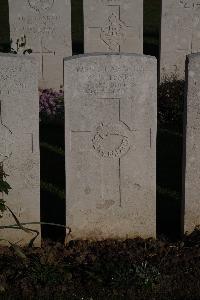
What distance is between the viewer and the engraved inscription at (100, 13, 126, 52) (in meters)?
10.1

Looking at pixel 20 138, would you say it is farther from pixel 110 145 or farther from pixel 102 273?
pixel 102 273

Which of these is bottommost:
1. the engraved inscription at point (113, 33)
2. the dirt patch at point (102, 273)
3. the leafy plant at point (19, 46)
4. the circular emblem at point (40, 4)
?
the dirt patch at point (102, 273)

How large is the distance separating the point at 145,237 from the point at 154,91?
1305mm

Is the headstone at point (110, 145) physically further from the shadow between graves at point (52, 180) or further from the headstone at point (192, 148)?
Answer: the shadow between graves at point (52, 180)

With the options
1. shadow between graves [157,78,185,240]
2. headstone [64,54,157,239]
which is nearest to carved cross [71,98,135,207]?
headstone [64,54,157,239]

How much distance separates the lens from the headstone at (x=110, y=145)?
5.36 meters

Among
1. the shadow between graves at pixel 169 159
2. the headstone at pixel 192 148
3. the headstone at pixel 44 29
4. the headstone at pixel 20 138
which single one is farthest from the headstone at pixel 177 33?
the headstone at pixel 20 138

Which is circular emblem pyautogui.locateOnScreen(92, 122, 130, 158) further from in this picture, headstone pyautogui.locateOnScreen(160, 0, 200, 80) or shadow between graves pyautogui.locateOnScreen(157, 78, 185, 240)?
headstone pyautogui.locateOnScreen(160, 0, 200, 80)

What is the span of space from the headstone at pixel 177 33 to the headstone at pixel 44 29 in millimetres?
1491

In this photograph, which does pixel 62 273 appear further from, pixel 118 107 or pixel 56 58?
pixel 56 58

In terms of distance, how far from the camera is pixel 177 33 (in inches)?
406

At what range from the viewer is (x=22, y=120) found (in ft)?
17.7

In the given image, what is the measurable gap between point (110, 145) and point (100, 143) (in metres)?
0.09

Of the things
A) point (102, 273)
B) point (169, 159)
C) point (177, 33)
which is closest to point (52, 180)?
point (169, 159)
